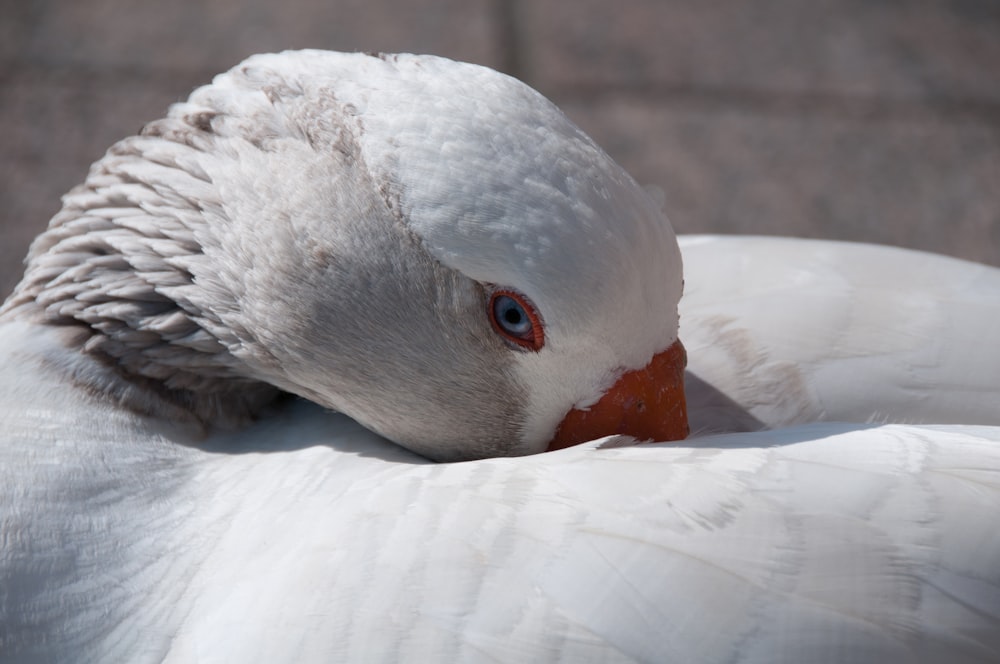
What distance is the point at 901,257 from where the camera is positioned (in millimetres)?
2072

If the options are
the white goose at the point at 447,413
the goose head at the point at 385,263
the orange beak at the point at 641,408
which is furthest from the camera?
the orange beak at the point at 641,408

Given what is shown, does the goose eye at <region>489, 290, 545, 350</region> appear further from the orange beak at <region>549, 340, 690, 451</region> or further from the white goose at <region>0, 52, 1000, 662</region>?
the orange beak at <region>549, 340, 690, 451</region>

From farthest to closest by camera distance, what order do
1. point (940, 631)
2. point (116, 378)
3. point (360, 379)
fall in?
1. point (116, 378)
2. point (360, 379)
3. point (940, 631)

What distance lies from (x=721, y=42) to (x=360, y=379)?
312 centimetres

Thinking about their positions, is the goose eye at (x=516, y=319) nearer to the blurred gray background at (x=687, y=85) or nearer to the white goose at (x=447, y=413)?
the white goose at (x=447, y=413)

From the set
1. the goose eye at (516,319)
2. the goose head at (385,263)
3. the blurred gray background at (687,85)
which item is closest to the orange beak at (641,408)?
the goose head at (385,263)

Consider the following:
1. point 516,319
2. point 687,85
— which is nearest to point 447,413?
point 516,319

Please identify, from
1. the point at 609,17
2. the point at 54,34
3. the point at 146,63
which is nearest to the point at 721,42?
the point at 609,17

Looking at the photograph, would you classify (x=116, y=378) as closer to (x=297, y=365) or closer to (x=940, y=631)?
(x=297, y=365)

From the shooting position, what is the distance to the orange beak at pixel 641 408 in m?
1.65

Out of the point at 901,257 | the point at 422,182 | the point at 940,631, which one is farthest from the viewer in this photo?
the point at 901,257

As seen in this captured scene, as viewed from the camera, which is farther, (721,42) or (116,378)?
(721,42)

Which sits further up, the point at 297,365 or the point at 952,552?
the point at 297,365

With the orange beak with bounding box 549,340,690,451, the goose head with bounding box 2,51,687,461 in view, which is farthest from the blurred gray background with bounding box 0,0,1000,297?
the orange beak with bounding box 549,340,690,451
